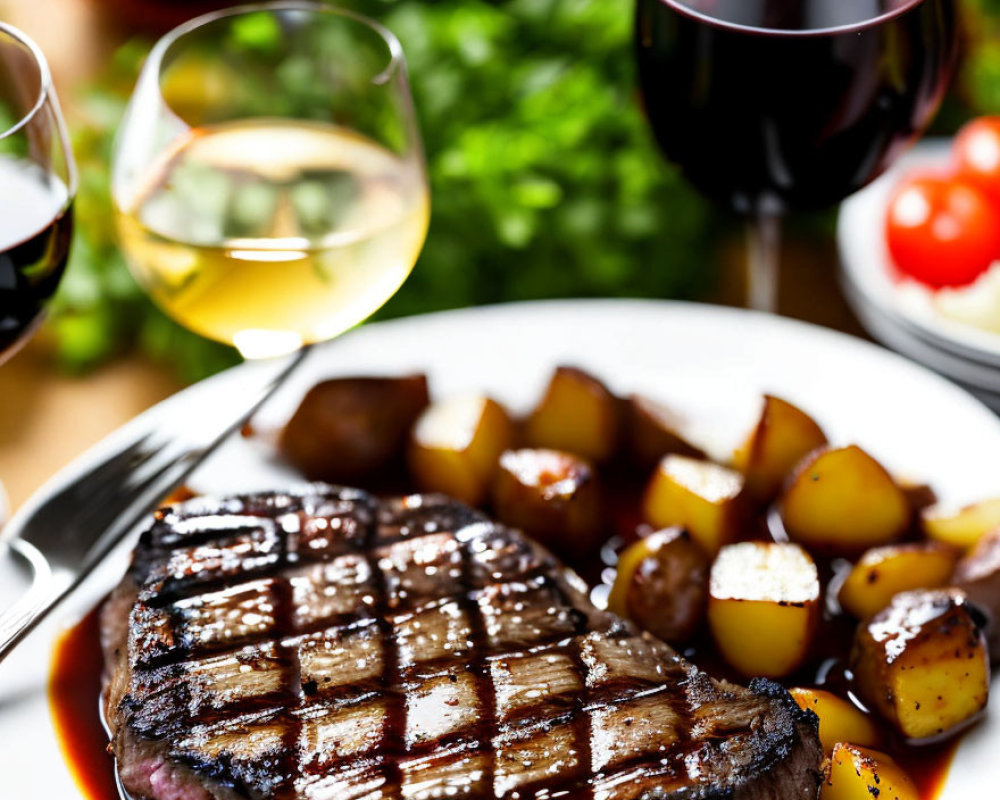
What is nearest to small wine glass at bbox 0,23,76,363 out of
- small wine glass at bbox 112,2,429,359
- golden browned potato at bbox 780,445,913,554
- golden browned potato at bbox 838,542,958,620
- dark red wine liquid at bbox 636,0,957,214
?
small wine glass at bbox 112,2,429,359

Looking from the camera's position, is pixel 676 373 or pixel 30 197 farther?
pixel 676 373

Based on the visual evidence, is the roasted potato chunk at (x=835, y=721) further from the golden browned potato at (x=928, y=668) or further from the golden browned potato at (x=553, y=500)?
the golden browned potato at (x=553, y=500)

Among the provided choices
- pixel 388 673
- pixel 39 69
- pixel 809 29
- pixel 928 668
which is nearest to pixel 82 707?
pixel 388 673

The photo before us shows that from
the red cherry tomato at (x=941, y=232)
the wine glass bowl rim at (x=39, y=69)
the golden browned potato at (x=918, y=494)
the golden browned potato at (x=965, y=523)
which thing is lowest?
the golden browned potato at (x=918, y=494)

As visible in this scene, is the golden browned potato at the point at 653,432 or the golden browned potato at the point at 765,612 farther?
the golden browned potato at the point at 653,432

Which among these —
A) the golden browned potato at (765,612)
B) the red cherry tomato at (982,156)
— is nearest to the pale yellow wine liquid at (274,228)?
the golden browned potato at (765,612)

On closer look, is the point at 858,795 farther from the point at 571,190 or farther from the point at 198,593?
the point at 571,190

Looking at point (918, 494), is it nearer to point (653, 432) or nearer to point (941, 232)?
point (653, 432)
